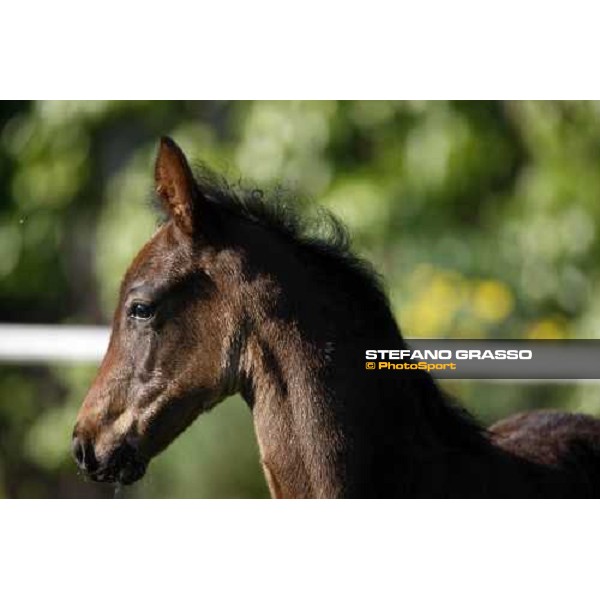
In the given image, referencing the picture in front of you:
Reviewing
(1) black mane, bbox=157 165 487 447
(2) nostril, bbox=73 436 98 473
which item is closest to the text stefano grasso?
(1) black mane, bbox=157 165 487 447

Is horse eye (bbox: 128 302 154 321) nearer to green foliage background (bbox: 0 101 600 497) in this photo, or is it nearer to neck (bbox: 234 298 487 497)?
neck (bbox: 234 298 487 497)

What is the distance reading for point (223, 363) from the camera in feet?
9.37

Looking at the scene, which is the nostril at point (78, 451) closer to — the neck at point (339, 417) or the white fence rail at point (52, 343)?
the neck at point (339, 417)

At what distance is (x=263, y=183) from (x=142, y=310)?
0.96 m

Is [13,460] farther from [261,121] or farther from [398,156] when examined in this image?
[398,156]

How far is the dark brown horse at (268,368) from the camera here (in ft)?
9.34

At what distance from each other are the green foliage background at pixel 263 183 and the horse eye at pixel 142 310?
Answer: 2.76 ft

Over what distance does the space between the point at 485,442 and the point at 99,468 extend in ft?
3.75

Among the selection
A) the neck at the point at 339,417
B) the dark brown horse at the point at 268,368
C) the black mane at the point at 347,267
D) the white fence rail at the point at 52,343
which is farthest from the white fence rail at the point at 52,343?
the neck at the point at 339,417

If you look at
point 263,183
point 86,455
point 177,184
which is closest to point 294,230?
point 177,184

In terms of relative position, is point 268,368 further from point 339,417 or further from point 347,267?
point 347,267

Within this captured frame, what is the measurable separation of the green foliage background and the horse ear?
758 mm

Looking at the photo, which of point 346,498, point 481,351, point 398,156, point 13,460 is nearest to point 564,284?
point 481,351

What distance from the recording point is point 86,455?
2.89m
